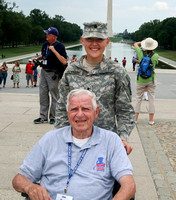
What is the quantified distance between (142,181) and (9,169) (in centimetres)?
170

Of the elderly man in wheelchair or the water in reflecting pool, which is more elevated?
the elderly man in wheelchair

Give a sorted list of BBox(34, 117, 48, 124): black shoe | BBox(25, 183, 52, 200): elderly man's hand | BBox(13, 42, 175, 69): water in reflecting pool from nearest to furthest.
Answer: BBox(25, 183, 52, 200): elderly man's hand → BBox(34, 117, 48, 124): black shoe → BBox(13, 42, 175, 69): water in reflecting pool

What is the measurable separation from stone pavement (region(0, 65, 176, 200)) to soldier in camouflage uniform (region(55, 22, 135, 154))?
4.31ft

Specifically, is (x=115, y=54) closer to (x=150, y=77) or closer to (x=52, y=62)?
(x=150, y=77)

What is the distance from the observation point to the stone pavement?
3.90 m

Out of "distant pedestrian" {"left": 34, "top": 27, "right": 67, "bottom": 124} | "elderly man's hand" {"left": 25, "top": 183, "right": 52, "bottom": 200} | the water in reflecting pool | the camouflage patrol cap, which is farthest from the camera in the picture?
the water in reflecting pool

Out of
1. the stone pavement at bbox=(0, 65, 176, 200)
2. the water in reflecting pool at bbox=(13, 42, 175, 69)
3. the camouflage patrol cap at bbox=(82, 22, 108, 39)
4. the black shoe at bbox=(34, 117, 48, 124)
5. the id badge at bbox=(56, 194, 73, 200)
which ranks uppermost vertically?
the camouflage patrol cap at bbox=(82, 22, 108, 39)

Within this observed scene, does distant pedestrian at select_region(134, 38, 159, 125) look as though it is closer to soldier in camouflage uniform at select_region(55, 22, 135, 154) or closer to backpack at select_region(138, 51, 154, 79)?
backpack at select_region(138, 51, 154, 79)

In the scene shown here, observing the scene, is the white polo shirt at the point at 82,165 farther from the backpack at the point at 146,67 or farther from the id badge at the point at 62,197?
the backpack at the point at 146,67

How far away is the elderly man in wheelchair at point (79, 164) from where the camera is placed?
2.24 m

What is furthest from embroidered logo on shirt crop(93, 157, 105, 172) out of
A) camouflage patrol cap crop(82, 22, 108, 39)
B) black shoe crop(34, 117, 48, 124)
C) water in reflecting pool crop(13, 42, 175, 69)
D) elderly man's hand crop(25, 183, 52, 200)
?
water in reflecting pool crop(13, 42, 175, 69)

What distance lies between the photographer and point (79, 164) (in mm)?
2283

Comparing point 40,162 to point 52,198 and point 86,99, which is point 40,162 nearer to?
point 52,198

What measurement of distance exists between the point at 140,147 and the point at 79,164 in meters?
3.43
